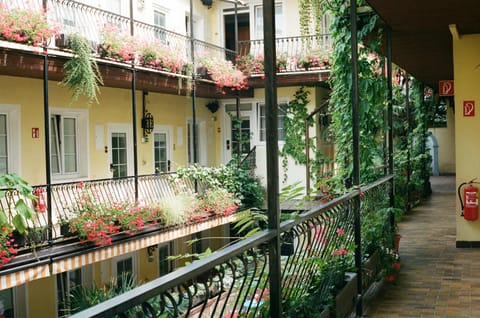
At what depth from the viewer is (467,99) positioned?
777cm

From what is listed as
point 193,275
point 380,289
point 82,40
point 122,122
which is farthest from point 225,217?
point 193,275

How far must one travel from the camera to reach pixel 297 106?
1762 cm

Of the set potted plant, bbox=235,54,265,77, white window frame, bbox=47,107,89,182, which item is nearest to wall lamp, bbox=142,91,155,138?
white window frame, bbox=47,107,89,182

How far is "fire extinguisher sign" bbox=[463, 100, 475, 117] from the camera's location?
7750 mm

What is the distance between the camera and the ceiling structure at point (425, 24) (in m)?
6.10

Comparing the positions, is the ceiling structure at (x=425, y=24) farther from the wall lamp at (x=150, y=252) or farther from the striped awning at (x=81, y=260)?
the wall lamp at (x=150, y=252)

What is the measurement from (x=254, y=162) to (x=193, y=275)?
592 inches

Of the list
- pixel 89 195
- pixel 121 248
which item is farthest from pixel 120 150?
pixel 121 248

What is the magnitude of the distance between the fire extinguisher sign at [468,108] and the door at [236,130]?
34.6ft

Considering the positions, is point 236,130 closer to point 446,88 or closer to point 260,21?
point 260,21

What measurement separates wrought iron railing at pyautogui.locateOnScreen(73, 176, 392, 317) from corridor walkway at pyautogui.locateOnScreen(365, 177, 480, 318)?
0.47 m

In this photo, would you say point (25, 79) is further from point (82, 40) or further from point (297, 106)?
point (297, 106)

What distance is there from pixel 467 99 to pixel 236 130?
35.5ft

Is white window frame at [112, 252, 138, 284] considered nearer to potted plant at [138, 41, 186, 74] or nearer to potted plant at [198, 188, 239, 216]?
potted plant at [198, 188, 239, 216]
